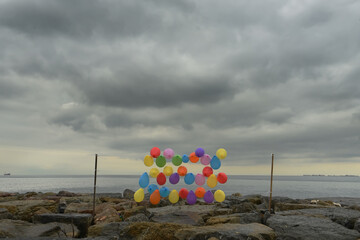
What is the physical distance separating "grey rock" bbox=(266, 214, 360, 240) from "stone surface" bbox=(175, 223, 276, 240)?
0.50 metres

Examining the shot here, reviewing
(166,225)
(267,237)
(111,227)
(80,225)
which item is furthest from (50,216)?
(267,237)

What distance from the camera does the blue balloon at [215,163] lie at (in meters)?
11.0

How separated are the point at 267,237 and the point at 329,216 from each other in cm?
299

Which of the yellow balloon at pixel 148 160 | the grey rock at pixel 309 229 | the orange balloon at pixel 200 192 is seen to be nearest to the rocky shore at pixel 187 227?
the grey rock at pixel 309 229

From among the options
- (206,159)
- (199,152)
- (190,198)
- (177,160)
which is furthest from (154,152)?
(190,198)

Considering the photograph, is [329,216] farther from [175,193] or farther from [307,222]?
[175,193]

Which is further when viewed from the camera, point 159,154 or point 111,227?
point 159,154

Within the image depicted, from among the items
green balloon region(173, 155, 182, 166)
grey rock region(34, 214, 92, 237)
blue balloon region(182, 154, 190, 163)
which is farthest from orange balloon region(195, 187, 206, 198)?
grey rock region(34, 214, 92, 237)

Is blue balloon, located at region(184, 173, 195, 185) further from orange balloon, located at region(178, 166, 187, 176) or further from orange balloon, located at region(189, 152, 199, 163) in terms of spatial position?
orange balloon, located at region(189, 152, 199, 163)

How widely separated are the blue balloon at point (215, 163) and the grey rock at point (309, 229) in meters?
4.45

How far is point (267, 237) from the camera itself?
5371mm

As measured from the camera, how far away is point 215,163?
11055 millimetres

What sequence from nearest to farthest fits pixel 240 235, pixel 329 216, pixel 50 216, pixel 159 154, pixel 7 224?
1. pixel 240 235
2. pixel 7 224
3. pixel 50 216
4. pixel 329 216
5. pixel 159 154

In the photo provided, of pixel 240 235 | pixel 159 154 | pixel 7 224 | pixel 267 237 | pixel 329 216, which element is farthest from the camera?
pixel 159 154
